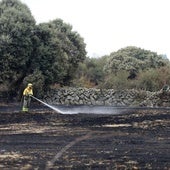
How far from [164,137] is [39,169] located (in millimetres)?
5468

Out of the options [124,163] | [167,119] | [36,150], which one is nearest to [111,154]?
[124,163]

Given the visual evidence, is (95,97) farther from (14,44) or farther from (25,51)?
(14,44)

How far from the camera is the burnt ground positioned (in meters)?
11.4

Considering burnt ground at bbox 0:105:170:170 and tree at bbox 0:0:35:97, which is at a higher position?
tree at bbox 0:0:35:97

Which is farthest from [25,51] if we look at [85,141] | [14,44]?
[85,141]

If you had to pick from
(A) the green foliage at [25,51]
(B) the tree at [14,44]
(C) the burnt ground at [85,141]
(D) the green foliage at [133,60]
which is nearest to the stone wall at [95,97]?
(A) the green foliage at [25,51]

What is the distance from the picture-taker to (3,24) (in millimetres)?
27938

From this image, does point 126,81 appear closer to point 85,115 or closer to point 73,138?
point 85,115

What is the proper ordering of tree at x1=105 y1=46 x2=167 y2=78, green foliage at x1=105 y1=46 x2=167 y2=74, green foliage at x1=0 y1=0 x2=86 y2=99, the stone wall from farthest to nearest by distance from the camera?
green foliage at x1=105 y1=46 x2=167 y2=74
tree at x1=105 y1=46 x2=167 y2=78
the stone wall
green foliage at x1=0 y1=0 x2=86 y2=99

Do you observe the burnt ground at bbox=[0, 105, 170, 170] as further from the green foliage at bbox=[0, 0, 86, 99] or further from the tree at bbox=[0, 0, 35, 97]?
the green foliage at bbox=[0, 0, 86, 99]

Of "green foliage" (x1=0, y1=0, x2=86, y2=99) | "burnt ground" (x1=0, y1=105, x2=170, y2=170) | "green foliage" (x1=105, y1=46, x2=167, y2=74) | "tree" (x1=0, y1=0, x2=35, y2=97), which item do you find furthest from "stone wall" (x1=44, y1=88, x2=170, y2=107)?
"burnt ground" (x1=0, y1=105, x2=170, y2=170)

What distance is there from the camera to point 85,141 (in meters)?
14.3

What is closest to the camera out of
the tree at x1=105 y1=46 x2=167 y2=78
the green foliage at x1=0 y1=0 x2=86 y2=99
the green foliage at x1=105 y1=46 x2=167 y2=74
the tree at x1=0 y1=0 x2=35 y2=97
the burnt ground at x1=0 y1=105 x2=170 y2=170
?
the burnt ground at x1=0 y1=105 x2=170 y2=170


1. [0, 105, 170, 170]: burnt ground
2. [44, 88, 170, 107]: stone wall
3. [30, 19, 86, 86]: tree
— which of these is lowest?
[0, 105, 170, 170]: burnt ground
